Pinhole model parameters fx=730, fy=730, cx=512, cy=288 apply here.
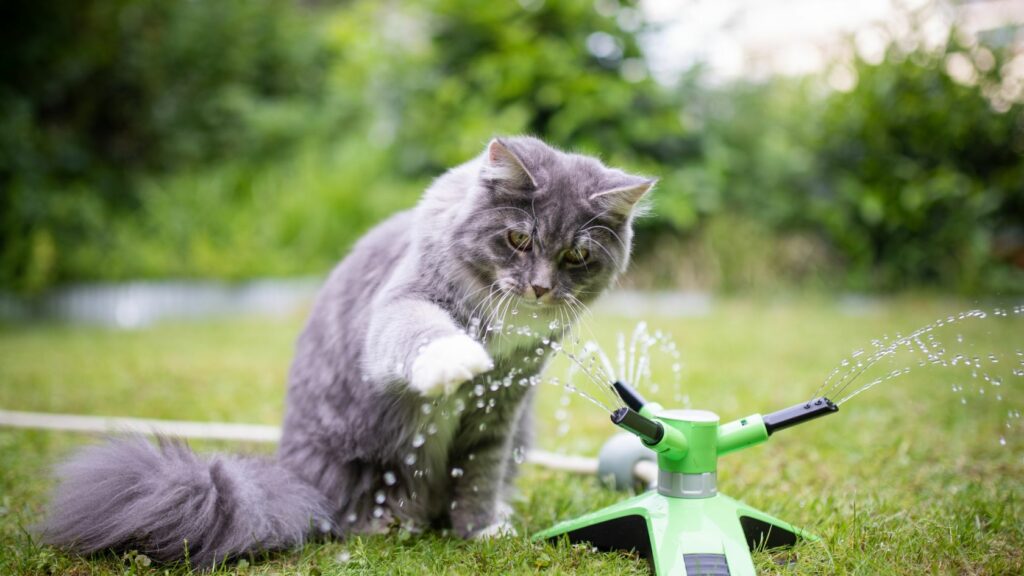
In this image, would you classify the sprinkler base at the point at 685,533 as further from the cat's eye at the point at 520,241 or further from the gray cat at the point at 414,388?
the cat's eye at the point at 520,241

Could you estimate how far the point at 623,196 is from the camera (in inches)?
74.4

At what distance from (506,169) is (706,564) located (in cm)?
103

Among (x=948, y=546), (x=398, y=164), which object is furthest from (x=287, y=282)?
(x=948, y=546)

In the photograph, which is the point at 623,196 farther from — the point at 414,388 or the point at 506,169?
the point at 414,388

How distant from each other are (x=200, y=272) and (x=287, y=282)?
0.79m

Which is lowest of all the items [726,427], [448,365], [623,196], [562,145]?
[726,427]

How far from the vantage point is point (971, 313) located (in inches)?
67.2

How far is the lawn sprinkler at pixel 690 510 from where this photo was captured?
1.57 meters

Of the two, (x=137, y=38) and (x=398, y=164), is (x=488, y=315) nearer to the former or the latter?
(x=398, y=164)

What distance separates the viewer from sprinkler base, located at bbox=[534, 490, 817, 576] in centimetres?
156

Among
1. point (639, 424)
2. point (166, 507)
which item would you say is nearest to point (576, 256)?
point (639, 424)

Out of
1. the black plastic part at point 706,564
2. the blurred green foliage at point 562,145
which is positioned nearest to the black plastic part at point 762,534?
the black plastic part at point 706,564

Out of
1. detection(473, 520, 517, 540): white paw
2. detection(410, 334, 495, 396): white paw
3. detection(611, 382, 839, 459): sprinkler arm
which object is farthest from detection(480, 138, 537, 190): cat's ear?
detection(473, 520, 517, 540): white paw

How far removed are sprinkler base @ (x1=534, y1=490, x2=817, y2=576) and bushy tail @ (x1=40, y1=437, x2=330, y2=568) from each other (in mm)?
694
